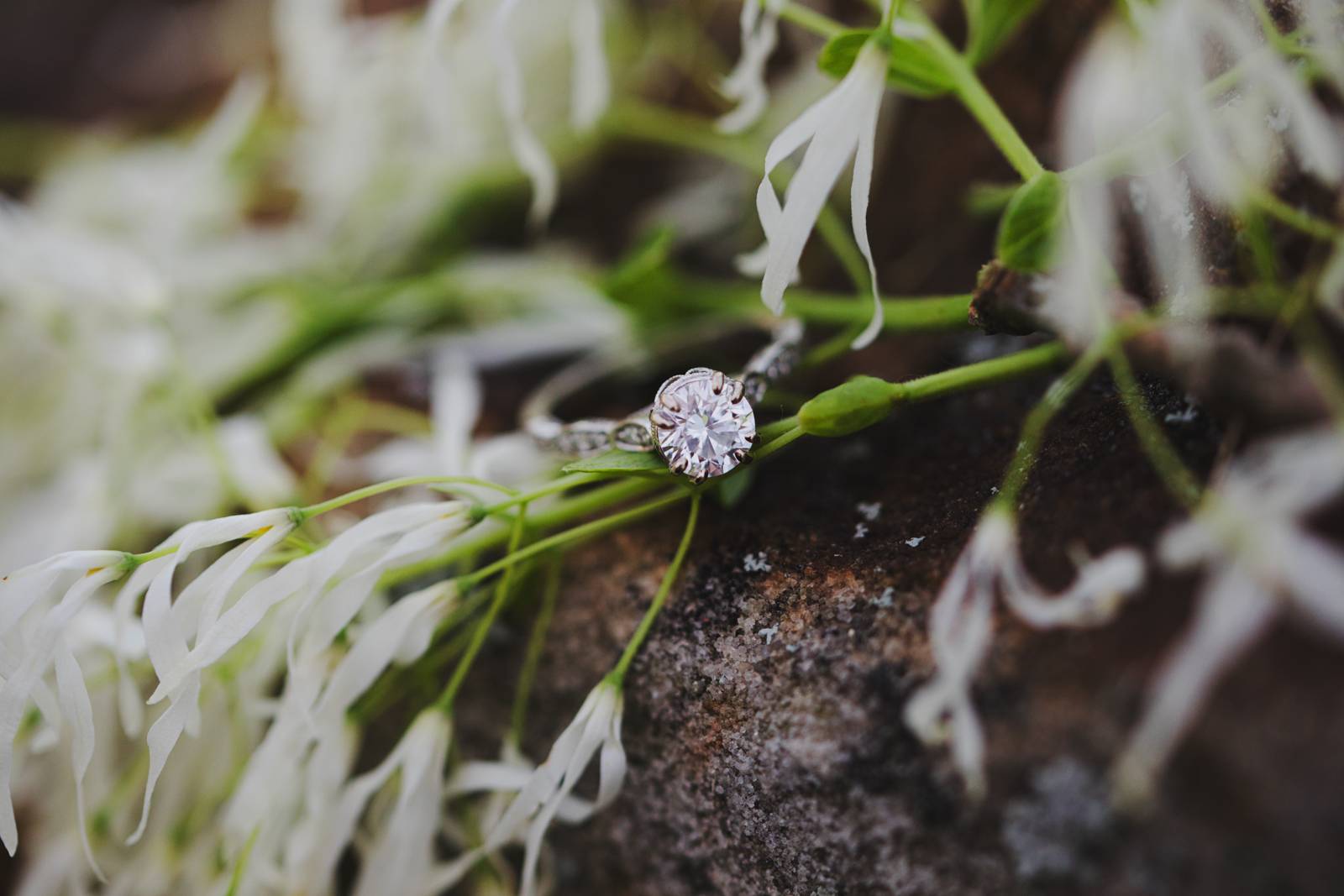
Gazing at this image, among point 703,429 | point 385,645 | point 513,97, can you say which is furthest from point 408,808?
point 513,97

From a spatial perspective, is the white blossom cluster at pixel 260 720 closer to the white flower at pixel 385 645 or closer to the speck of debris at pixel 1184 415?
the white flower at pixel 385 645

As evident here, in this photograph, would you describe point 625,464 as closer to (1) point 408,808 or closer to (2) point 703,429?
(2) point 703,429

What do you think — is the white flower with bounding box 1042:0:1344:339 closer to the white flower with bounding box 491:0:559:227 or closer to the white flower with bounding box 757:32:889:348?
the white flower with bounding box 757:32:889:348

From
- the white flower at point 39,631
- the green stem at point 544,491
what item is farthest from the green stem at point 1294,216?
the white flower at point 39,631

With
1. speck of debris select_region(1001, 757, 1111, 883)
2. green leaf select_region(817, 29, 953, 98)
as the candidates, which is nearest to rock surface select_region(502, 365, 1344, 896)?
speck of debris select_region(1001, 757, 1111, 883)

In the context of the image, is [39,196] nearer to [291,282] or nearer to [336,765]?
[291,282]

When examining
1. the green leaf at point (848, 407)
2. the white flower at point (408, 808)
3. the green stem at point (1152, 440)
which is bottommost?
the white flower at point (408, 808)
